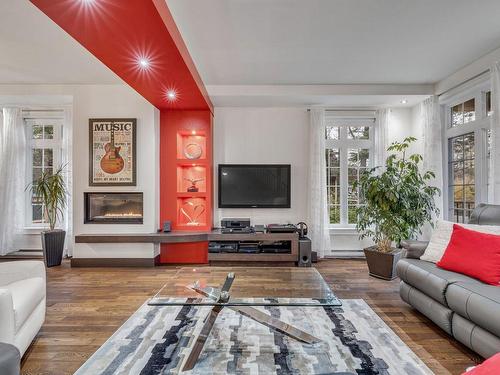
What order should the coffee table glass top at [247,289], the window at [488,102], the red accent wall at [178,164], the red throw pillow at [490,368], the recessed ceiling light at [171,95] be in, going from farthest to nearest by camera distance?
1. the red accent wall at [178,164]
2. the recessed ceiling light at [171,95]
3. the window at [488,102]
4. the coffee table glass top at [247,289]
5. the red throw pillow at [490,368]

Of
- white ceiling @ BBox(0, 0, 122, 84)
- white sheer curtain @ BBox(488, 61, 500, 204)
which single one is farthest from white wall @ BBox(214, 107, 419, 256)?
white ceiling @ BBox(0, 0, 122, 84)

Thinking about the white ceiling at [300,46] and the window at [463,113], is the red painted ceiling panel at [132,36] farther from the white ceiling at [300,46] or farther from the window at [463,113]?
the window at [463,113]

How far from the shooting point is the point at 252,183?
4520 mm

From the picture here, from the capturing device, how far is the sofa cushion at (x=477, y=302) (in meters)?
1.66

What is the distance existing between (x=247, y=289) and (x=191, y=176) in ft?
8.91

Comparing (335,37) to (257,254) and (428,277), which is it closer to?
(428,277)

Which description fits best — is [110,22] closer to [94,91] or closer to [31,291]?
[31,291]

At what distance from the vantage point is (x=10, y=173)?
452 centimetres

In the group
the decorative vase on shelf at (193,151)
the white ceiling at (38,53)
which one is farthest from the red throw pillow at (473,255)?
the white ceiling at (38,53)

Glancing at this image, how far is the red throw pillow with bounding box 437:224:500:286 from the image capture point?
2.02 meters

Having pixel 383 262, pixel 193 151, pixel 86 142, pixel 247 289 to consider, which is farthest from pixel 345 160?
pixel 86 142

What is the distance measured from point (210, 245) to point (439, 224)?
2897 millimetres

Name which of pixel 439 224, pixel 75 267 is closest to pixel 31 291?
pixel 75 267

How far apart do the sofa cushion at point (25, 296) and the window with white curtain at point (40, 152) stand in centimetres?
331
